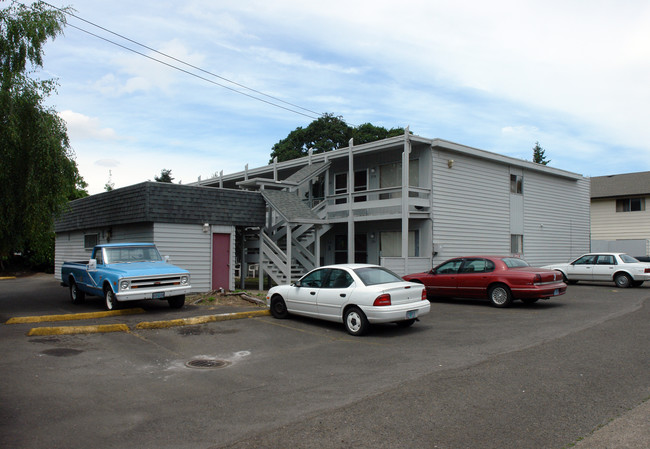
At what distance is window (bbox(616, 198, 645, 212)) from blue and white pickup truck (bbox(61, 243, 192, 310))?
3299 centimetres

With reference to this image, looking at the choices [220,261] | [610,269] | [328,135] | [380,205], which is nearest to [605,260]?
[610,269]

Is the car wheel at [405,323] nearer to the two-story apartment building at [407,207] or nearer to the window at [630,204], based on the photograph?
the two-story apartment building at [407,207]

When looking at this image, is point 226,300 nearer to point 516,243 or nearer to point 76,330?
point 76,330

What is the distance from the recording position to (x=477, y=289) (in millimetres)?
14875

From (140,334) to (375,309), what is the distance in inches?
187

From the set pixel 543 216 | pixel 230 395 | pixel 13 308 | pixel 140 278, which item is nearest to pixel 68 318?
pixel 140 278

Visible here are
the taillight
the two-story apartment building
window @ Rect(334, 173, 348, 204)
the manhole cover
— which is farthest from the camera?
window @ Rect(334, 173, 348, 204)

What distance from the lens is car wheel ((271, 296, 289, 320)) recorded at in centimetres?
1215

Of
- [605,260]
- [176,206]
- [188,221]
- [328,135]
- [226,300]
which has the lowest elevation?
[226,300]

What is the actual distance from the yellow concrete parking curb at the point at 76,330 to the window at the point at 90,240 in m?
11.6

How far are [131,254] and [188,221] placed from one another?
323 centimetres

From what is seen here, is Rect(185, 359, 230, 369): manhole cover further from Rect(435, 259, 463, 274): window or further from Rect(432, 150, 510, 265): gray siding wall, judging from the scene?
Rect(432, 150, 510, 265): gray siding wall

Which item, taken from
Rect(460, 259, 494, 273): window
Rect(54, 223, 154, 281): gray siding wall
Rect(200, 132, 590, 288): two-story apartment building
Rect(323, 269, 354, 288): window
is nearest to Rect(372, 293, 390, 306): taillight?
Rect(323, 269, 354, 288): window

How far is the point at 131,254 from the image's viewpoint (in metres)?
14.1
